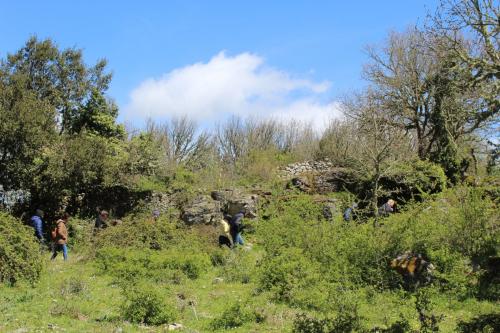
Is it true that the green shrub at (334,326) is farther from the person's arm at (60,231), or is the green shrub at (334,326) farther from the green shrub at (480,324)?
the person's arm at (60,231)

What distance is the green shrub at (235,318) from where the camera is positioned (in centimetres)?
951

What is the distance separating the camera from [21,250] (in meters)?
13.2

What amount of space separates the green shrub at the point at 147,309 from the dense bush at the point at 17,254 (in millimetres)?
4248

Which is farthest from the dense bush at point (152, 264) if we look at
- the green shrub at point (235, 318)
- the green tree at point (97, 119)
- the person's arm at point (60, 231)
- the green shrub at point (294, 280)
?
the green tree at point (97, 119)

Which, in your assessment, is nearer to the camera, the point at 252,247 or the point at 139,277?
the point at 139,277

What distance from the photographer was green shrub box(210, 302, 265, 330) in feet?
31.2

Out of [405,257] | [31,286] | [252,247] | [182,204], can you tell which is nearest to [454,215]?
[405,257]

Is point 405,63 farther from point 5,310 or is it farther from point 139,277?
point 5,310

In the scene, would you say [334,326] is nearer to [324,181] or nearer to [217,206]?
[217,206]

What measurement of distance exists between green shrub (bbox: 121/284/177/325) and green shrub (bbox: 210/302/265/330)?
34.2 inches

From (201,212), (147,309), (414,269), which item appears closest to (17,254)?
(147,309)

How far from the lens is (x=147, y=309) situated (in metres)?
9.61

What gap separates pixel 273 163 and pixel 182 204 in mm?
7919

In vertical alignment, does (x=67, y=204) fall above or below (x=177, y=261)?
above
